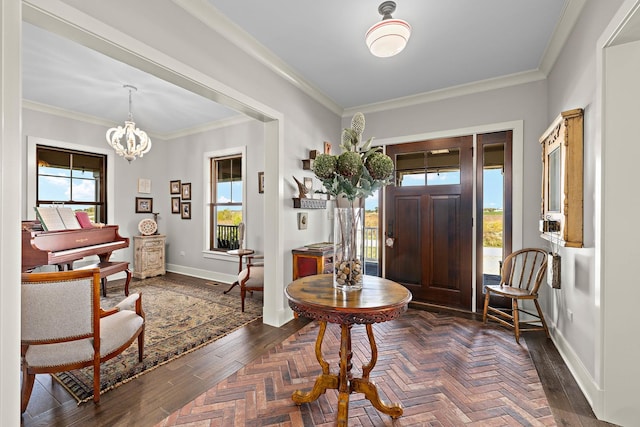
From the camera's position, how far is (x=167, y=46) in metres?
2.07

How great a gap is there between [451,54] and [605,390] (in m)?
3.05

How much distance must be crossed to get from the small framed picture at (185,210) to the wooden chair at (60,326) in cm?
388

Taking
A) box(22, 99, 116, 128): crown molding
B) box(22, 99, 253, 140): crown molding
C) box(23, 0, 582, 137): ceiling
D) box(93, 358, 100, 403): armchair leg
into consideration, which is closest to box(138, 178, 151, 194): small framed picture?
box(22, 99, 253, 140): crown molding

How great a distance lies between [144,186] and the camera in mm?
5750

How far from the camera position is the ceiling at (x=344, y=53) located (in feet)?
7.57

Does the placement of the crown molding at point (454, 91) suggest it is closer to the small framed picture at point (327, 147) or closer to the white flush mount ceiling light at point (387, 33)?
the small framed picture at point (327, 147)

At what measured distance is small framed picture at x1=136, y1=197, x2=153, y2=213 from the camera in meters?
5.70

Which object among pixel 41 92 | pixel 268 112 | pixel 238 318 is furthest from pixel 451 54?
pixel 41 92

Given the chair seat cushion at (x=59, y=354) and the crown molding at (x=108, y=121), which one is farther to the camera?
the crown molding at (x=108, y=121)

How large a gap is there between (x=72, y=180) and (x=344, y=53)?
5086 mm

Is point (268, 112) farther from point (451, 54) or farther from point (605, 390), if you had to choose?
point (605, 390)

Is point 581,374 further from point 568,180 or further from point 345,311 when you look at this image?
point 345,311

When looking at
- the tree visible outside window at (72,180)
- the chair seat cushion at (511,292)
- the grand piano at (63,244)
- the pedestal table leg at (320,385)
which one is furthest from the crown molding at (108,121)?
the chair seat cushion at (511,292)

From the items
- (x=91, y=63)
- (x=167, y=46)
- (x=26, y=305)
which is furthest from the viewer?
(x=91, y=63)
